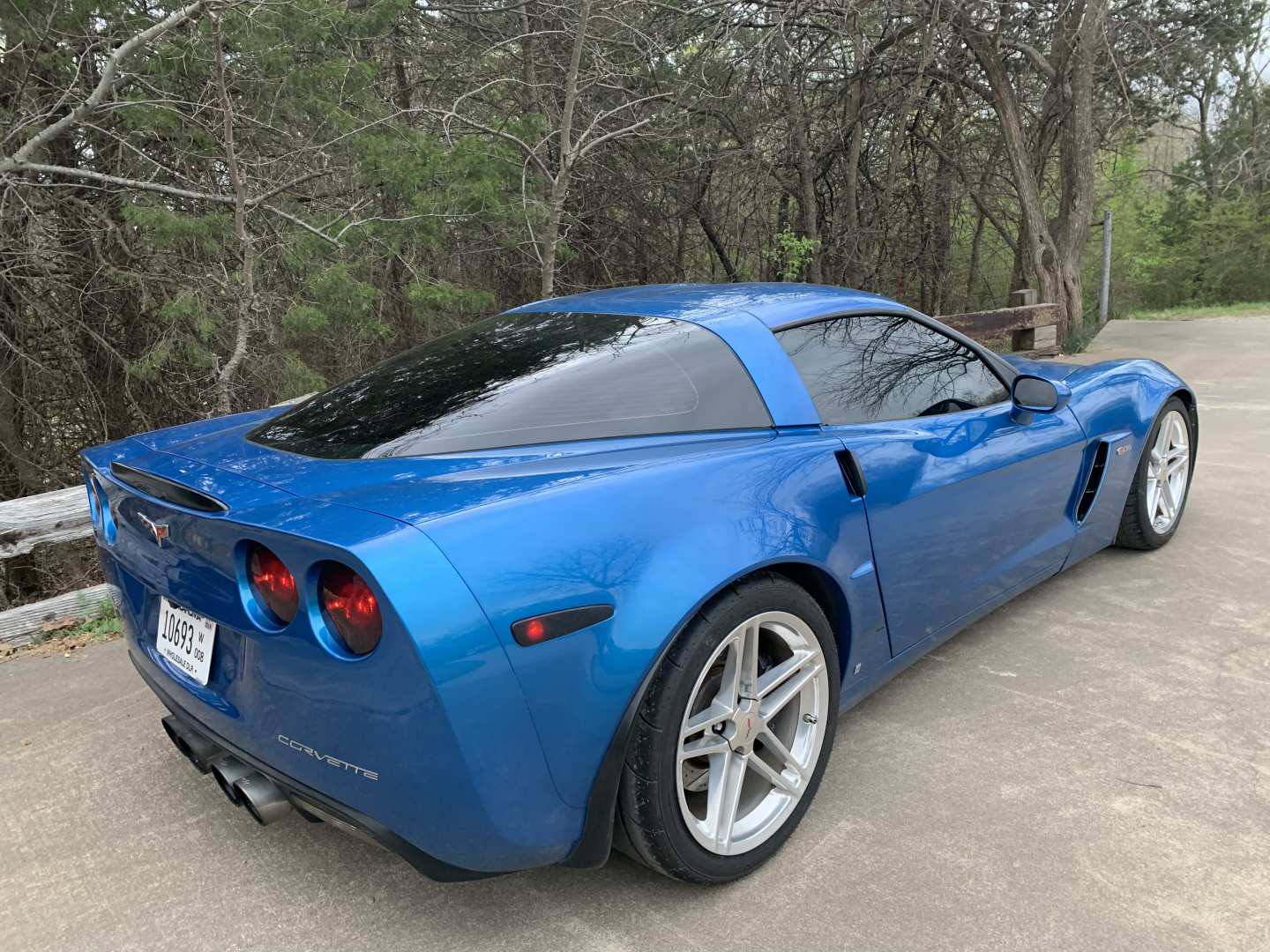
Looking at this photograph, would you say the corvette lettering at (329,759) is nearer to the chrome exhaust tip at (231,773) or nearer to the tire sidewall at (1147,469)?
the chrome exhaust tip at (231,773)

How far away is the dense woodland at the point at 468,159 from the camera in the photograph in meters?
6.54

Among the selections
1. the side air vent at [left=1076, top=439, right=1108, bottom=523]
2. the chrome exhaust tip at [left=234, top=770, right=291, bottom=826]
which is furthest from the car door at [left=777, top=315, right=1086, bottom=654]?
the chrome exhaust tip at [left=234, top=770, right=291, bottom=826]

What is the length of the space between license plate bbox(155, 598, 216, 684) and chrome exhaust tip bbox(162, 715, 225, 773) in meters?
0.18

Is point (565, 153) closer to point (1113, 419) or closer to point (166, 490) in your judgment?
point (1113, 419)

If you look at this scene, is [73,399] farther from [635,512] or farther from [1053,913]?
A: [1053,913]

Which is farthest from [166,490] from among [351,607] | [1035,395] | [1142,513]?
[1142,513]

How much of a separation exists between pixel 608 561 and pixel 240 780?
3.23 ft

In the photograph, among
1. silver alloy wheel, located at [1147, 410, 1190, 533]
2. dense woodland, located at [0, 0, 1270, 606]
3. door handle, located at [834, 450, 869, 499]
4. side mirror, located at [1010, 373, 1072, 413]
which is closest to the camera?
door handle, located at [834, 450, 869, 499]

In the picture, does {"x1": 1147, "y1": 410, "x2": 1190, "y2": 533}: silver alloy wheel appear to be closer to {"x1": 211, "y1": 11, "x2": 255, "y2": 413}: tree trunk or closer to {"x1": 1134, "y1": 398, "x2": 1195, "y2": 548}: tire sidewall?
{"x1": 1134, "y1": 398, "x2": 1195, "y2": 548}: tire sidewall

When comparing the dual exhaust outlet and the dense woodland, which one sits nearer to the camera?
the dual exhaust outlet

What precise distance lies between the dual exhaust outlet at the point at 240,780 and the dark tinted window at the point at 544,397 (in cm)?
75

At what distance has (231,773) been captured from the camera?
202cm

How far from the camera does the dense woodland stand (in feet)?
21.5

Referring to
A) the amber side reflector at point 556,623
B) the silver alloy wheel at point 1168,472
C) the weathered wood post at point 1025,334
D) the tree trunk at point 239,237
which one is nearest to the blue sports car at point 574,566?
the amber side reflector at point 556,623
